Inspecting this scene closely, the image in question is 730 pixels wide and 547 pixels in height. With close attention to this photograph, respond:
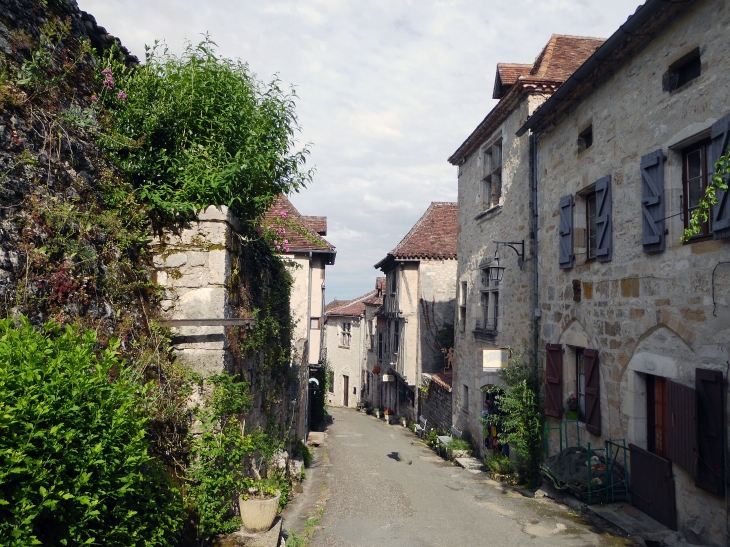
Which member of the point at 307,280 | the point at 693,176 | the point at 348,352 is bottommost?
the point at 348,352

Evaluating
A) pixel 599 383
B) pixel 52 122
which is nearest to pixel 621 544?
pixel 599 383

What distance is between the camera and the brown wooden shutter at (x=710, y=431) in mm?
5891

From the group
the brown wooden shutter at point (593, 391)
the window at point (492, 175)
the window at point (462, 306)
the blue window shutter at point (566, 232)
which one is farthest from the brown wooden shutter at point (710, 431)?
the window at point (462, 306)

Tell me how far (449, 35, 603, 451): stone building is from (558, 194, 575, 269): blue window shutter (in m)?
1.59

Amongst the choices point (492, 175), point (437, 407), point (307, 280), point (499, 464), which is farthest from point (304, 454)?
point (492, 175)

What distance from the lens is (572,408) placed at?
924 cm

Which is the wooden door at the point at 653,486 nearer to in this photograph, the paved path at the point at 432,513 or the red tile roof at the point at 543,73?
the paved path at the point at 432,513

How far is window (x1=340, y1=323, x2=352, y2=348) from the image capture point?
3941 cm

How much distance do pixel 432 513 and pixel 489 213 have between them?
7.86 m

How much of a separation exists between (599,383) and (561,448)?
5.34 ft

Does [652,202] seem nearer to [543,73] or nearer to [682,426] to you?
[682,426]

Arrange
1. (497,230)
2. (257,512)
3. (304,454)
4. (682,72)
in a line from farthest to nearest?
(304,454) → (497,230) → (682,72) → (257,512)

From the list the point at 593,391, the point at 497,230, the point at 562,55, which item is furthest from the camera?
the point at 497,230

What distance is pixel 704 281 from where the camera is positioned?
6145mm
